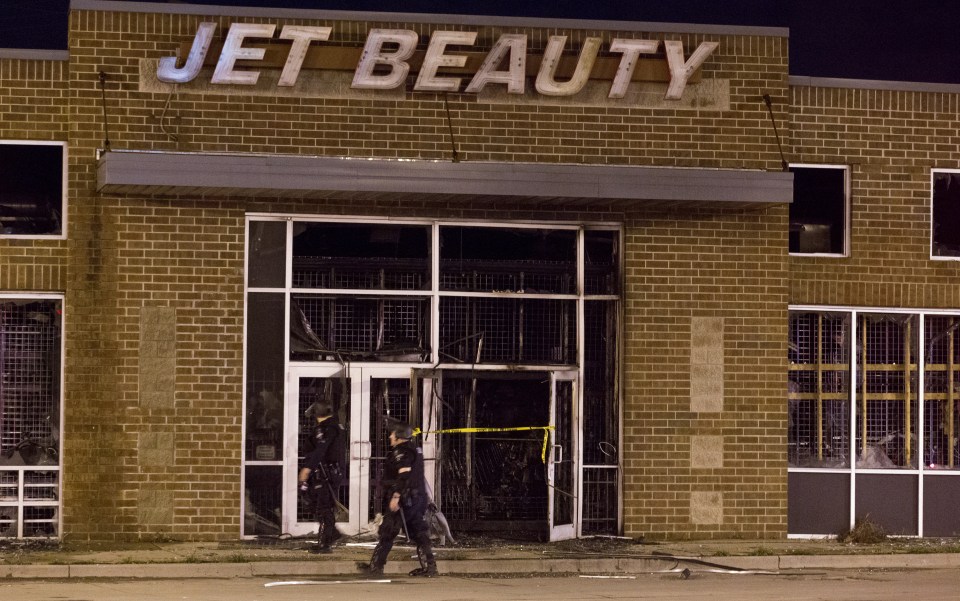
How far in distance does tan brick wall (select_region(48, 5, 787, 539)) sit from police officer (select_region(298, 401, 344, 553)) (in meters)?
1.11

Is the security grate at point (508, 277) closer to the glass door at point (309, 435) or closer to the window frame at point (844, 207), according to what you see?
the glass door at point (309, 435)

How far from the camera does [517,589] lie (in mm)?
13984

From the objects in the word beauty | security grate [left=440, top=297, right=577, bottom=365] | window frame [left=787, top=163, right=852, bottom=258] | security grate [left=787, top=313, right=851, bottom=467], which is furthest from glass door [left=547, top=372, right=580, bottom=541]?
the word beauty

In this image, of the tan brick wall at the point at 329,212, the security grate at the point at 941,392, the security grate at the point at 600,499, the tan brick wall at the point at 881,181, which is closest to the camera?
the tan brick wall at the point at 329,212

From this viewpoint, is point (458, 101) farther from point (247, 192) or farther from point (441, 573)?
point (441, 573)

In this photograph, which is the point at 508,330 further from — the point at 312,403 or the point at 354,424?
the point at 312,403

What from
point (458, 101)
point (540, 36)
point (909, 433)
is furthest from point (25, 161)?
point (909, 433)

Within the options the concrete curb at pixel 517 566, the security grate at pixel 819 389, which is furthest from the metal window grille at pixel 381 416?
the security grate at pixel 819 389

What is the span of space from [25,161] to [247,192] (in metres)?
2.79

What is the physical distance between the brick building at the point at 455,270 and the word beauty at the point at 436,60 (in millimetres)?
38

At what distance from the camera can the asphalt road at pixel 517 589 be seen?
13117 millimetres

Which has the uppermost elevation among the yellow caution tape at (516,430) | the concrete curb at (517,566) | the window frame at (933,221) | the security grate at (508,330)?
the window frame at (933,221)

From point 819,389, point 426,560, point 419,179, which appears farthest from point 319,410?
point 819,389

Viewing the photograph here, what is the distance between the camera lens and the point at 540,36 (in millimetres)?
17641
